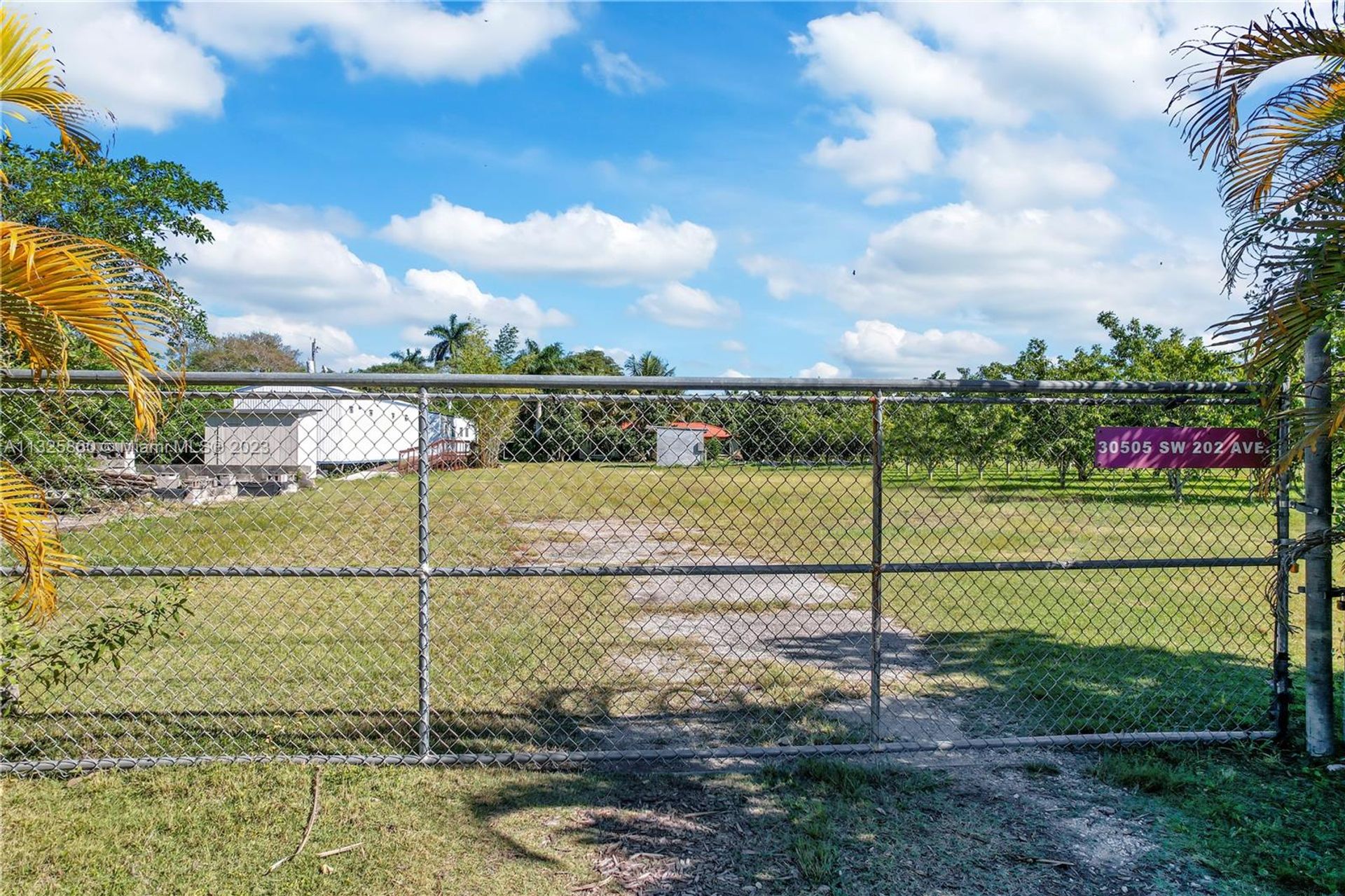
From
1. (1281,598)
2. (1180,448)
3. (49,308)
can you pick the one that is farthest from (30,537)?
(1281,598)

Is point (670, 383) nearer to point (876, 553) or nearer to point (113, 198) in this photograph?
point (876, 553)

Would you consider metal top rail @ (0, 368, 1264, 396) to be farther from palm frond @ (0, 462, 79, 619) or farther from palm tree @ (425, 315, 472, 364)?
palm tree @ (425, 315, 472, 364)

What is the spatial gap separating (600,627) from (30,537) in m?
4.56

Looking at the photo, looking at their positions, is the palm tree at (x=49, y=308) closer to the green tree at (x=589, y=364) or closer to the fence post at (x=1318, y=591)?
the fence post at (x=1318, y=591)

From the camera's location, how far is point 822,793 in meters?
3.72

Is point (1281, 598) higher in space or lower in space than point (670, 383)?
lower

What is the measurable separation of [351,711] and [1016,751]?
3.70 meters

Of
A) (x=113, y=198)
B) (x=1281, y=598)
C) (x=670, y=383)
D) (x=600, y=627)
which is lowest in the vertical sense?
(x=600, y=627)

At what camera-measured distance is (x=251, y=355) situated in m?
62.3

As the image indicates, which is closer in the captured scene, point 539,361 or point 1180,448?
point 1180,448

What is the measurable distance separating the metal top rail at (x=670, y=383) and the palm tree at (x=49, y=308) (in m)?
0.42

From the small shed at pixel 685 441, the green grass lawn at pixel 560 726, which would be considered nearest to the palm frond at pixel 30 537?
the green grass lawn at pixel 560 726

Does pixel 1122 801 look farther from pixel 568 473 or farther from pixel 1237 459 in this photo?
pixel 568 473

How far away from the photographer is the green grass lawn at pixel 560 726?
10.3 ft
